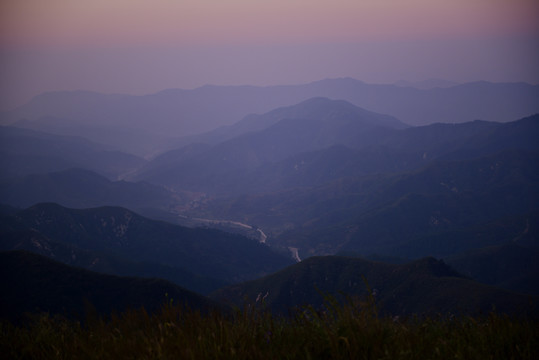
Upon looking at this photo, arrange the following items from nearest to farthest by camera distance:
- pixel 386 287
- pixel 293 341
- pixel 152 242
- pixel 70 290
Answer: pixel 293 341, pixel 70 290, pixel 386 287, pixel 152 242

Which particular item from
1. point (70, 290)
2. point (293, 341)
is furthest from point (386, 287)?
point (293, 341)

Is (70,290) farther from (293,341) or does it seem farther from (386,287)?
(293,341)

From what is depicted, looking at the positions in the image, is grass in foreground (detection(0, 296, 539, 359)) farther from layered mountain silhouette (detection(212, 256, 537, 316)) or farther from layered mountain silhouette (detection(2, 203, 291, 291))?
layered mountain silhouette (detection(2, 203, 291, 291))

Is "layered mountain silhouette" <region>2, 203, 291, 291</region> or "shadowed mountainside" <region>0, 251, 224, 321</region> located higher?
"shadowed mountainside" <region>0, 251, 224, 321</region>

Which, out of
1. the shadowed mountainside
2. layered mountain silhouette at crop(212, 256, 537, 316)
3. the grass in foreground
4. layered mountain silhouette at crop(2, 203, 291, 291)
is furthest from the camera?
layered mountain silhouette at crop(2, 203, 291, 291)

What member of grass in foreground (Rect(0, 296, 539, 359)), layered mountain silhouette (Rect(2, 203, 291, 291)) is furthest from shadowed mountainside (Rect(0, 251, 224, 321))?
layered mountain silhouette (Rect(2, 203, 291, 291))

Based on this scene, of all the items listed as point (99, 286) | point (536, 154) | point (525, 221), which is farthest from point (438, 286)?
point (536, 154)

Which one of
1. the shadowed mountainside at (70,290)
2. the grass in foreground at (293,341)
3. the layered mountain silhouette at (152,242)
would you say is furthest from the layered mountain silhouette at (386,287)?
the grass in foreground at (293,341)

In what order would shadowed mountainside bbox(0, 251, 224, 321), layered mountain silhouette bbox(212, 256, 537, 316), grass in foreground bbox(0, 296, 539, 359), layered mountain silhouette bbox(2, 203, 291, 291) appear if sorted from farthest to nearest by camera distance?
layered mountain silhouette bbox(2, 203, 291, 291)
layered mountain silhouette bbox(212, 256, 537, 316)
shadowed mountainside bbox(0, 251, 224, 321)
grass in foreground bbox(0, 296, 539, 359)
